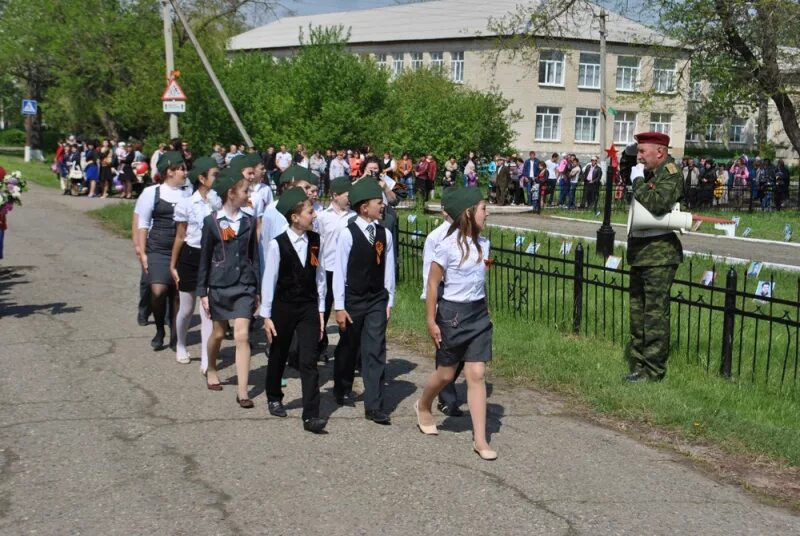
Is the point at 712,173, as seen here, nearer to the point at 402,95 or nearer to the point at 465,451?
the point at 402,95

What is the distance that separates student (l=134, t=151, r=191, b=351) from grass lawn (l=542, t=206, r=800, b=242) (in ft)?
46.2

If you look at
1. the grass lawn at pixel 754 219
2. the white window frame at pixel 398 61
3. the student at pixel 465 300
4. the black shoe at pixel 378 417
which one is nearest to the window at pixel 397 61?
the white window frame at pixel 398 61

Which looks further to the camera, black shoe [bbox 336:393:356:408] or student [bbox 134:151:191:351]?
student [bbox 134:151:191:351]

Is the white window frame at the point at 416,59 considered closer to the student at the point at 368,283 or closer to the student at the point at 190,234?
the student at the point at 190,234

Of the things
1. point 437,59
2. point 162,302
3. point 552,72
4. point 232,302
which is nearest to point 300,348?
point 232,302

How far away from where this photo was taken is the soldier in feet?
24.6

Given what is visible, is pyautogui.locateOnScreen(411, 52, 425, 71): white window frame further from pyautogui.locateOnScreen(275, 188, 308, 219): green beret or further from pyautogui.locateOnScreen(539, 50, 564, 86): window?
pyautogui.locateOnScreen(275, 188, 308, 219): green beret

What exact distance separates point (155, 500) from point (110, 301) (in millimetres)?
6991

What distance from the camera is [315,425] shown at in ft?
21.2

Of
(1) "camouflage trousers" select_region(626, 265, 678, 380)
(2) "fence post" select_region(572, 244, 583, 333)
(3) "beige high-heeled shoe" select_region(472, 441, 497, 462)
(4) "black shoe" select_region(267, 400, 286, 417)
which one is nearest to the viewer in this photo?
A: (3) "beige high-heeled shoe" select_region(472, 441, 497, 462)

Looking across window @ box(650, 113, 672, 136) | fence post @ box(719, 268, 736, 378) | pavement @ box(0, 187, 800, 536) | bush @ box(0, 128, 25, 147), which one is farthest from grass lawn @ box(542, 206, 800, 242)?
bush @ box(0, 128, 25, 147)

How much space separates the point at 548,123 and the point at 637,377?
4976 centimetres

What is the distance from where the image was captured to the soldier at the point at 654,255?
7504 millimetres

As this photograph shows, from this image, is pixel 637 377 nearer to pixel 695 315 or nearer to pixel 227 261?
pixel 695 315
